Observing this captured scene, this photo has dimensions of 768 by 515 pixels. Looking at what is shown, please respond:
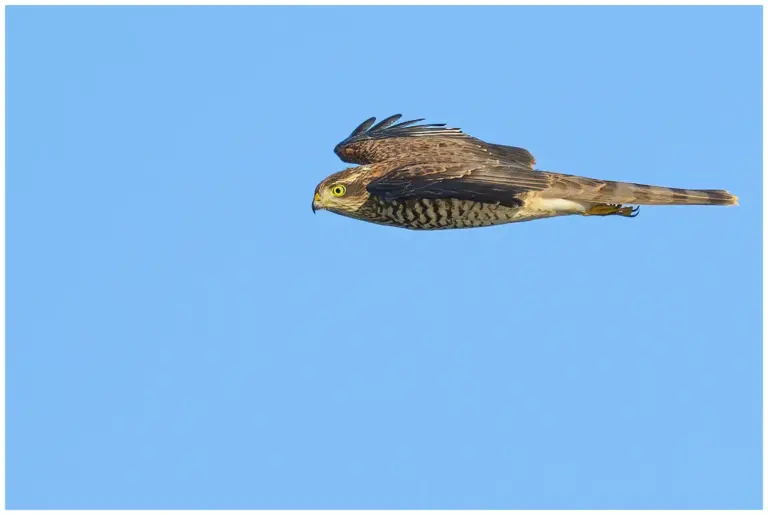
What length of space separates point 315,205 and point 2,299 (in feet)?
23.1

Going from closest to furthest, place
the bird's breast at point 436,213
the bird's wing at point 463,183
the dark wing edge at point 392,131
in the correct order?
the bird's wing at point 463,183 < the bird's breast at point 436,213 < the dark wing edge at point 392,131

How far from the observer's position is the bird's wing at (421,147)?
19812mm

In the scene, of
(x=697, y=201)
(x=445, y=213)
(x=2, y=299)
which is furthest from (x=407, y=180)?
(x=2, y=299)

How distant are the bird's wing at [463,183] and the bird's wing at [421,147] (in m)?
1.78

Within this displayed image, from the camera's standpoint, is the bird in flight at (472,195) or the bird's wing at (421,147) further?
the bird's wing at (421,147)

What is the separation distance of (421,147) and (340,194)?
7.31 feet

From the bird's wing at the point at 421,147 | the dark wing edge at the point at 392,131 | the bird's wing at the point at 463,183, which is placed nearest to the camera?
the bird's wing at the point at 463,183

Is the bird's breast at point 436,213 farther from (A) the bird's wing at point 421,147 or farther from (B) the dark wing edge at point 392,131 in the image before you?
(B) the dark wing edge at point 392,131

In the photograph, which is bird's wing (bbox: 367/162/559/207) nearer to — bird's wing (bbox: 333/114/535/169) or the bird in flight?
the bird in flight

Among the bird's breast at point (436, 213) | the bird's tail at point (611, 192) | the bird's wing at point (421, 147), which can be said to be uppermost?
the bird's wing at point (421, 147)

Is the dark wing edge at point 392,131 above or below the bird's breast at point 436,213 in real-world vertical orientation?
above

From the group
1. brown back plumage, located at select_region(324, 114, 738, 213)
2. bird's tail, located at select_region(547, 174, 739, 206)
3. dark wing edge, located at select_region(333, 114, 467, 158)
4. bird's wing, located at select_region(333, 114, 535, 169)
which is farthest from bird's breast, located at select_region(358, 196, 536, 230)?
dark wing edge, located at select_region(333, 114, 467, 158)

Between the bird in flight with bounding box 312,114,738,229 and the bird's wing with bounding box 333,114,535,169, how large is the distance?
35.1 inches

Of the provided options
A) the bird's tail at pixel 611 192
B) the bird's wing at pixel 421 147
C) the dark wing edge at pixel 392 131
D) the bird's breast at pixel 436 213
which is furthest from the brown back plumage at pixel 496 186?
the dark wing edge at pixel 392 131
